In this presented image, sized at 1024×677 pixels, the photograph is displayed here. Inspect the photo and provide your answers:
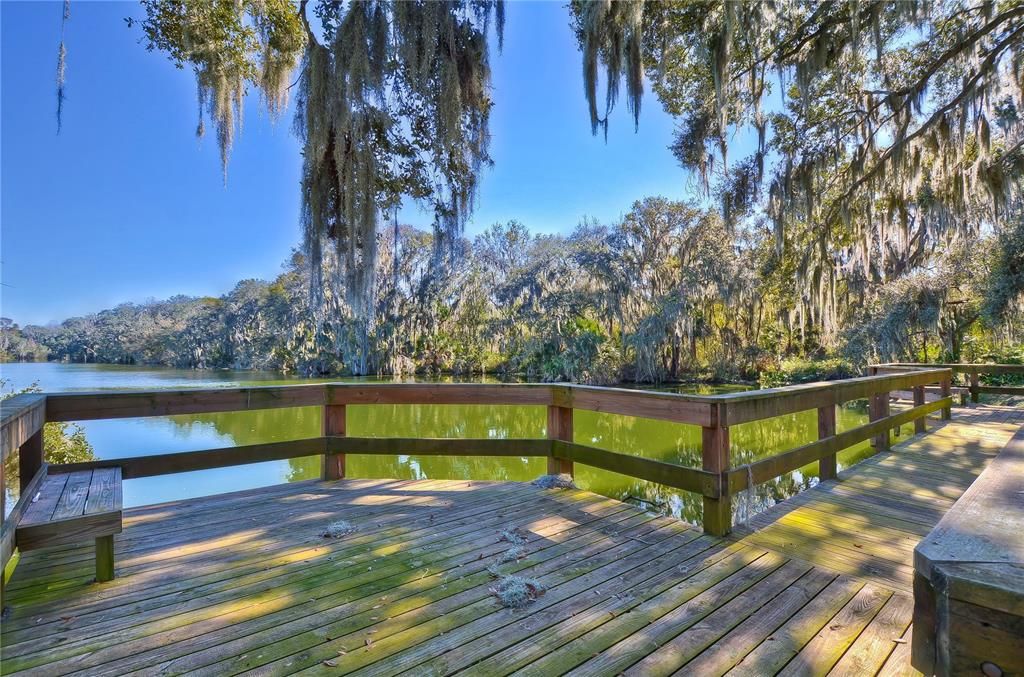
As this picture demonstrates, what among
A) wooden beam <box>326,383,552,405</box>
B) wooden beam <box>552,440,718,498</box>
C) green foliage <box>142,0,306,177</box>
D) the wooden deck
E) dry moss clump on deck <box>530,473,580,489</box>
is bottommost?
the wooden deck

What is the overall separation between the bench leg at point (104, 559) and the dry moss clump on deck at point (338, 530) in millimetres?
855

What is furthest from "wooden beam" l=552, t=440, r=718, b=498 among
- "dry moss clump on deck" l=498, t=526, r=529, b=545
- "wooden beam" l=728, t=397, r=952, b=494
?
"dry moss clump on deck" l=498, t=526, r=529, b=545

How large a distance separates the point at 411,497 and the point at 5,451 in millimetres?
1945

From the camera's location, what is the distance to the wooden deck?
1489mm

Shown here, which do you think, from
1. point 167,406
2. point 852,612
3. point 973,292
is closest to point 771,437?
point 973,292

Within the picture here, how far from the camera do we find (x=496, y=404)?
321cm

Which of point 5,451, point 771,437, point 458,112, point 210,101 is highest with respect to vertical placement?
point 210,101

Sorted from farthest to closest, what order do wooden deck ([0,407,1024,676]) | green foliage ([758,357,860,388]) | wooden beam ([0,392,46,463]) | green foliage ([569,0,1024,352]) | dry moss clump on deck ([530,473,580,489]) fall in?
green foliage ([758,357,860,388]) < green foliage ([569,0,1024,352]) < dry moss clump on deck ([530,473,580,489]) < wooden beam ([0,392,46,463]) < wooden deck ([0,407,1024,676])

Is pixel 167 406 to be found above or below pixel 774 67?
below

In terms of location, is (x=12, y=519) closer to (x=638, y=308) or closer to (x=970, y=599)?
(x=970, y=599)

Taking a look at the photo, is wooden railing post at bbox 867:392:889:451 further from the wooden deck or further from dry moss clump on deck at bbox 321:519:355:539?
dry moss clump on deck at bbox 321:519:355:539

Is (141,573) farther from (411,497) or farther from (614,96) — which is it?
(614,96)

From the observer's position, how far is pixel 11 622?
1664mm

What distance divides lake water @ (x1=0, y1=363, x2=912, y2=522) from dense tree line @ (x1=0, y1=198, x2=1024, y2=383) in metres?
2.66
